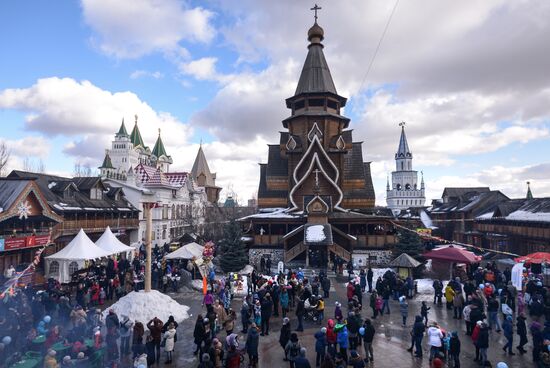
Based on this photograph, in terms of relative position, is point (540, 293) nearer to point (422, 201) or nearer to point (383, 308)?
point (383, 308)

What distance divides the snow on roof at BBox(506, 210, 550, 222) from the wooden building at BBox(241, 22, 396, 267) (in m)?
14.4

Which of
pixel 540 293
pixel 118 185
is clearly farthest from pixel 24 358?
pixel 118 185

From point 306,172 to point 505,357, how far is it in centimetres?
2445

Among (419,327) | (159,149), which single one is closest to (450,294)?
(419,327)

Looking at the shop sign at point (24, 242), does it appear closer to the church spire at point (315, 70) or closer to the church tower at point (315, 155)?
the church tower at point (315, 155)

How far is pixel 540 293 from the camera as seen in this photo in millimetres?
15875

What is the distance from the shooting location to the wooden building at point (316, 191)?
29.2 m

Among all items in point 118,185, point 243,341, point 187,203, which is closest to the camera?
point 243,341

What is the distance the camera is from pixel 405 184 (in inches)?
5256

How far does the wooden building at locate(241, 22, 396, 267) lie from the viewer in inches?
1148

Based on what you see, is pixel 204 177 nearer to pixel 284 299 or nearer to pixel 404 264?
pixel 404 264

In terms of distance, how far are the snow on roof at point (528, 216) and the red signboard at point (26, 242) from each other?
4139cm

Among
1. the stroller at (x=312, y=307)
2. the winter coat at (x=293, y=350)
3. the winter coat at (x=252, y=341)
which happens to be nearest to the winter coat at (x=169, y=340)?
the winter coat at (x=252, y=341)

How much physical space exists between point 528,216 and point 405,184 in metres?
101
